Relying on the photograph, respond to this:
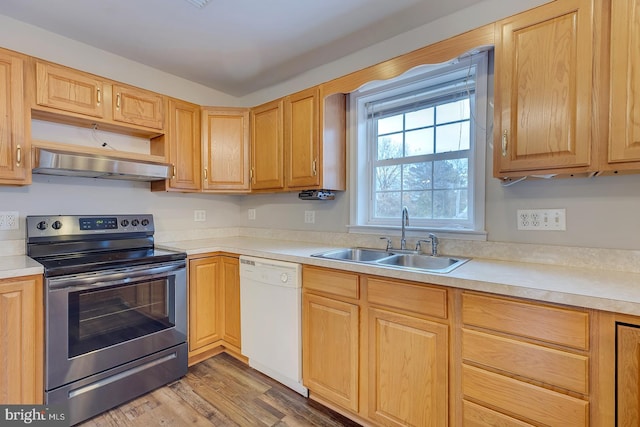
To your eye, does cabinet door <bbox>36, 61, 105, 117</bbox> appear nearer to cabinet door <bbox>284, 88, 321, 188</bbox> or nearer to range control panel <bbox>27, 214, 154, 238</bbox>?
range control panel <bbox>27, 214, 154, 238</bbox>

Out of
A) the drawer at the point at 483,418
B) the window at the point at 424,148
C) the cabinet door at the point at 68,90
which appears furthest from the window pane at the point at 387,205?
the cabinet door at the point at 68,90

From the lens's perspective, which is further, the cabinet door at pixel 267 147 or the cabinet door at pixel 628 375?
the cabinet door at pixel 267 147

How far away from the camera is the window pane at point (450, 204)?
192cm

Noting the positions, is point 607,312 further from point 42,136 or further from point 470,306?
point 42,136

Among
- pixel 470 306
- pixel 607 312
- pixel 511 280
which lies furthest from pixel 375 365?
pixel 607 312

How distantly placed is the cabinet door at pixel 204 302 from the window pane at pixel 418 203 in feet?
5.18

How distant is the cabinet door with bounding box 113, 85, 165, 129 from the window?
1.58 meters

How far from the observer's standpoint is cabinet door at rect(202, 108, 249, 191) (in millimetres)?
2639

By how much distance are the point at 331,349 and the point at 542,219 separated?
138 centimetres

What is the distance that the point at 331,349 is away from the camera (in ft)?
5.65

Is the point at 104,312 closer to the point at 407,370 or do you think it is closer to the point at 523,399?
the point at 407,370

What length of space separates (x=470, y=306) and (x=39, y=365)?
223 cm

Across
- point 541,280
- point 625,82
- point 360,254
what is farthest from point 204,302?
point 625,82

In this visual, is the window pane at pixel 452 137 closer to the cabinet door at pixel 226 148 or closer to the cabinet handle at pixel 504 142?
the cabinet handle at pixel 504 142
